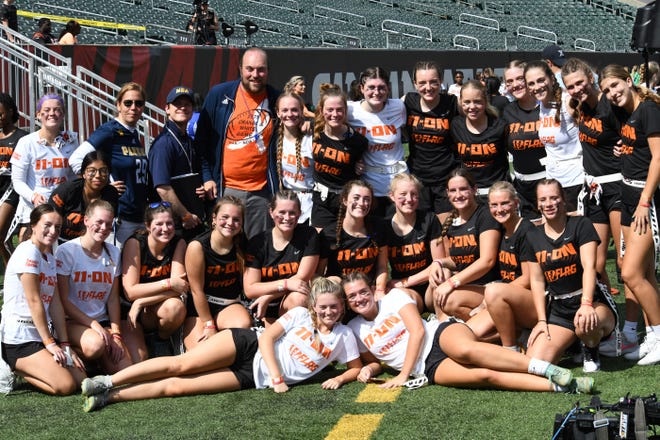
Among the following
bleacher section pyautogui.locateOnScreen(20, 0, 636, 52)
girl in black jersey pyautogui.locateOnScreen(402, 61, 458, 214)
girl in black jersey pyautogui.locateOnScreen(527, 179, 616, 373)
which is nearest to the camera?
girl in black jersey pyautogui.locateOnScreen(527, 179, 616, 373)

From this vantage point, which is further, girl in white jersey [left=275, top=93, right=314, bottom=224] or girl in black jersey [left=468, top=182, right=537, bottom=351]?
girl in white jersey [left=275, top=93, right=314, bottom=224]

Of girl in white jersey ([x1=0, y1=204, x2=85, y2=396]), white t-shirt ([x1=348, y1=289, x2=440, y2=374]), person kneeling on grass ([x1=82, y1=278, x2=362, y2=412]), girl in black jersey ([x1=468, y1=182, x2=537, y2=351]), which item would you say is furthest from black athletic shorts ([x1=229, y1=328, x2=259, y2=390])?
girl in black jersey ([x1=468, y1=182, x2=537, y2=351])

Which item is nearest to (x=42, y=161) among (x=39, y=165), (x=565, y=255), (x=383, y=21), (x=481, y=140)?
(x=39, y=165)

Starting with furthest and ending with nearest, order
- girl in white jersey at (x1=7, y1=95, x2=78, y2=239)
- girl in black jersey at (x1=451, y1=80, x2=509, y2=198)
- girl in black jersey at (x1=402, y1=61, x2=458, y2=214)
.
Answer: girl in white jersey at (x1=7, y1=95, x2=78, y2=239)
girl in black jersey at (x1=402, y1=61, x2=458, y2=214)
girl in black jersey at (x1=451, y1=80, x2=509, y2=198)

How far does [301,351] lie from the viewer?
17.6 ft

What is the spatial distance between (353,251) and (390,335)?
0.77 metres

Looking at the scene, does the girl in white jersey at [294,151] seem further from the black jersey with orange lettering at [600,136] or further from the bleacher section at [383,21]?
the bleacher section at [383,21]

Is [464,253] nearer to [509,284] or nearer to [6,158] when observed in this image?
[509,284]

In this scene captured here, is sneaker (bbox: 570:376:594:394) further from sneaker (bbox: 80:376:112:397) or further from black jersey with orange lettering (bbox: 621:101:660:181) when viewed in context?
sneaker (bbox: 80:376:112:397)

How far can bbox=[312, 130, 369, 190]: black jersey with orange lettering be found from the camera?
249 inches

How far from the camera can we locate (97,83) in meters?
12.6

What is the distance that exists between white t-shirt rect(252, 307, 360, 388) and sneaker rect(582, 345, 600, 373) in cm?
130

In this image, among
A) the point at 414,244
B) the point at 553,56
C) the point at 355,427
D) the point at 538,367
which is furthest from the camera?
the point at 553,56

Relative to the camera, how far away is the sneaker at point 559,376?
4.83 m
